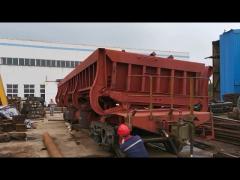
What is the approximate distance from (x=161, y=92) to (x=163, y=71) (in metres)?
0.56

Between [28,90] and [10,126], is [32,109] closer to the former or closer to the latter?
[10,126]

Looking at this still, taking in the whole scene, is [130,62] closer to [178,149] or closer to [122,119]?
[122,119]

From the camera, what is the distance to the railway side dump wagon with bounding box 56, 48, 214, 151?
7.43m

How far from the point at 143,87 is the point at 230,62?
9096 mm

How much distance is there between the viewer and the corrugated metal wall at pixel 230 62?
15836mm

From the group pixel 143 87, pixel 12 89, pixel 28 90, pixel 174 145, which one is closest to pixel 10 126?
pixel 143 87

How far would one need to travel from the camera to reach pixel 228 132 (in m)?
10.1

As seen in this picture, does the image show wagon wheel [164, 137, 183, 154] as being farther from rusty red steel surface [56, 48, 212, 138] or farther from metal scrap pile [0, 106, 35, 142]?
metal scrap pile [0, 106, 35, 142]

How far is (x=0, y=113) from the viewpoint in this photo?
14078mm

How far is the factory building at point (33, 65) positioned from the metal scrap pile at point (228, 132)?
111 ft

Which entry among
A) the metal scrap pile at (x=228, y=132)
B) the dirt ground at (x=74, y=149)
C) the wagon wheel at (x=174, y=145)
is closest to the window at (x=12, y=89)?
the dirt ground at (x=74, y=149)

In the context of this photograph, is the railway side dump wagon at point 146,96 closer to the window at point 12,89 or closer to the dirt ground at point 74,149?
the dirt ground at point 74,149

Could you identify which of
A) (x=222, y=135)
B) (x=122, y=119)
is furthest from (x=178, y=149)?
(x=222, y=135)

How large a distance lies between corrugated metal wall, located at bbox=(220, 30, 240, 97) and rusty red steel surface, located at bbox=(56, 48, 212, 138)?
23.4 ft
